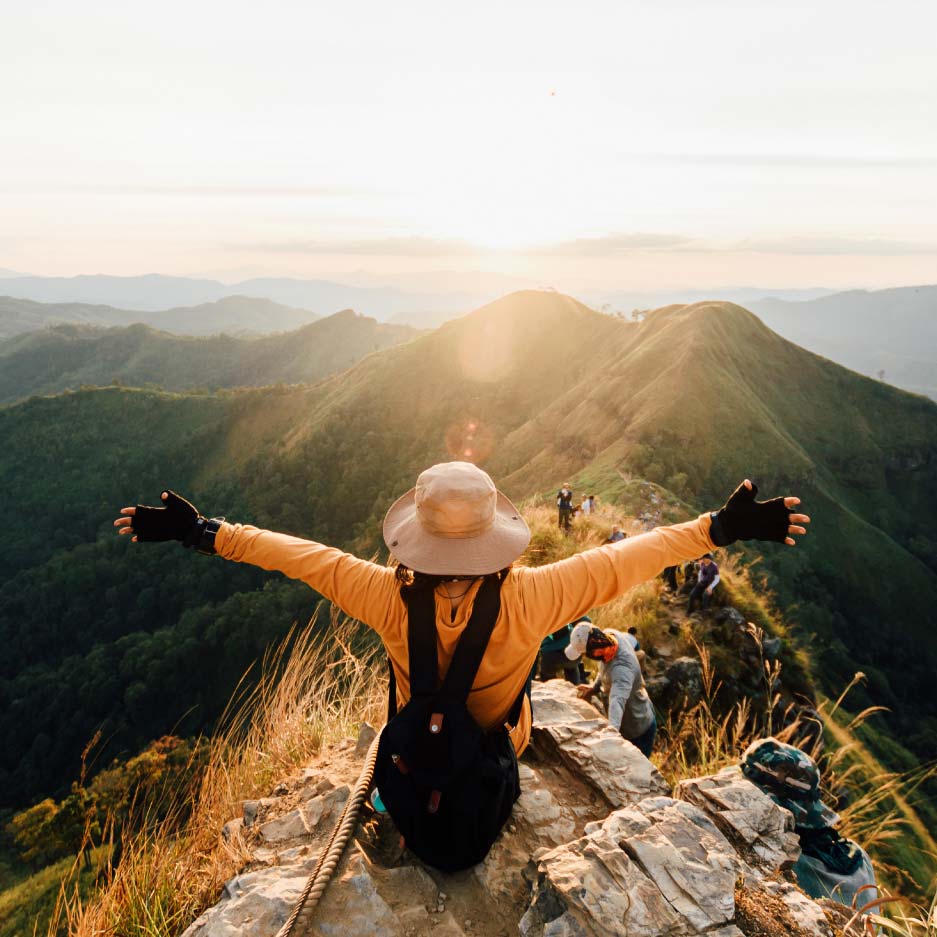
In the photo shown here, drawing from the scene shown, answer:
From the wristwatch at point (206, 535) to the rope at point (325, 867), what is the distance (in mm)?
1252

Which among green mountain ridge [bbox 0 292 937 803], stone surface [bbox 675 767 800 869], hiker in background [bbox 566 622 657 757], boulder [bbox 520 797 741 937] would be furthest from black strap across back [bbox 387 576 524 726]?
green mountain ridge [bbox 0 292 937 803]

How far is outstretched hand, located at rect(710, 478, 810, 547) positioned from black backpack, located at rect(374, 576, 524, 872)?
3.78 ft

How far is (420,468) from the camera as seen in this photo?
66.1 meters

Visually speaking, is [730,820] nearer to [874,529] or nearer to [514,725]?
[514,725]

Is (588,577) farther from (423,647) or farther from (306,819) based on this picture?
(306,819)

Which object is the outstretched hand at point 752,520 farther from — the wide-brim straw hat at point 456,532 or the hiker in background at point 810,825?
the hiker in background at point 810,825

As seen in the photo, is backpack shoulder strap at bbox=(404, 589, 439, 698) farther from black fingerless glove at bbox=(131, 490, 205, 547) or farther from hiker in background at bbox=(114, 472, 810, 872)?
black fingerless glove at bbox=(131, 490, 205, 547)

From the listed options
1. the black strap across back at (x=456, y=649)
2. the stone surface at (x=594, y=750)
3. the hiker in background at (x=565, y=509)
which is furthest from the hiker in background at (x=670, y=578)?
the black strap across back at (x=456, y=649)

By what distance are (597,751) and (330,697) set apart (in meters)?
2.18

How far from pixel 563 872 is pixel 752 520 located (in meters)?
1.77

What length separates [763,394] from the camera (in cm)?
4953

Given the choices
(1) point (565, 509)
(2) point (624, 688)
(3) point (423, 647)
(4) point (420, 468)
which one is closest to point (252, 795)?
(3) point (423, 647)

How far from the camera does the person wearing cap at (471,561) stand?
235 centimetres

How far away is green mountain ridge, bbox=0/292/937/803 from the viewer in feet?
114
